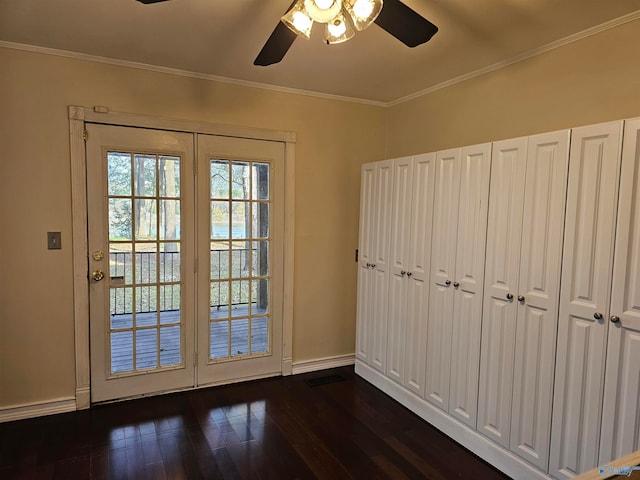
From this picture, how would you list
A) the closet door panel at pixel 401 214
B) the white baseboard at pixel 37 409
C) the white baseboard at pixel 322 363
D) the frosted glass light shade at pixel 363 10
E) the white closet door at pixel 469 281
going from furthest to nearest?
the white baseboard at pixel 322 363 → the closet door panel at pixel 401 214 → the white baseboard at pixel 37 409 → the white closet door at pixel 469 281 → the frosted glass light shade at pixel 363 10

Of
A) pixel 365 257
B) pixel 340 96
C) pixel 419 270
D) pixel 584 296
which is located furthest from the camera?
pixel 340 96

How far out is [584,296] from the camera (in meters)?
1.89

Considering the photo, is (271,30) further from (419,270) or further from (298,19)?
(419,270)

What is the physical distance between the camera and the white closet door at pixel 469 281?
7.84 feet

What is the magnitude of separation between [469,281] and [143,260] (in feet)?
7.68

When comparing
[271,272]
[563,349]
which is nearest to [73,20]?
[271,272]

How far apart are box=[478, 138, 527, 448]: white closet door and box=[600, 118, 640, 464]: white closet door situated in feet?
1.56

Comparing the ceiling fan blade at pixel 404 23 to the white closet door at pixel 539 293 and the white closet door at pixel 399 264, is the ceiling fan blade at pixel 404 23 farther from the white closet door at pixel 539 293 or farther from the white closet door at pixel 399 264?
the white closet door at pixel 399 264

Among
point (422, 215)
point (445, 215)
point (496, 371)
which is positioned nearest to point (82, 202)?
point (422, 215)

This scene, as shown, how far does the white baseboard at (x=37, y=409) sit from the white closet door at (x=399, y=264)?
7.85 ft

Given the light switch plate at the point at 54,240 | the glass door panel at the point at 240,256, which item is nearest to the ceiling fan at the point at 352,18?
the glass door panel at the point at 240,256

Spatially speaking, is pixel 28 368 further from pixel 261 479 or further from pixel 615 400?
pixel 615 400

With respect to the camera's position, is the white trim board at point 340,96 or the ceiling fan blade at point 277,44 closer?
the ceiling fan blade at point 277,44

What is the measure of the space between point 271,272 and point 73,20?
2.19m
